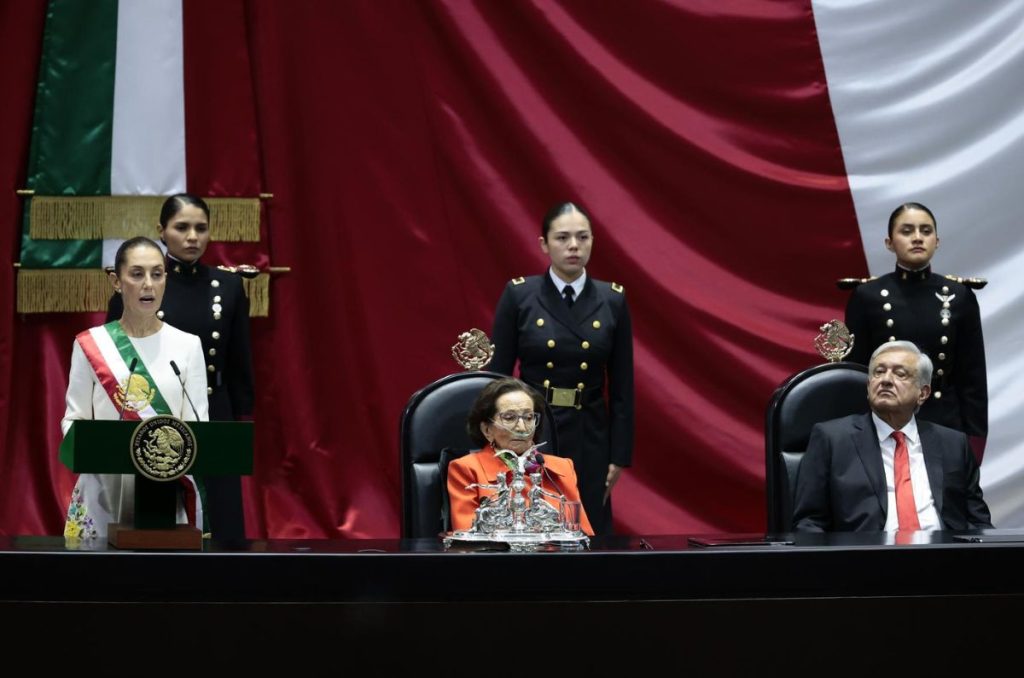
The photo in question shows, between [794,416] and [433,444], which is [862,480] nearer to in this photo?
[794,416]

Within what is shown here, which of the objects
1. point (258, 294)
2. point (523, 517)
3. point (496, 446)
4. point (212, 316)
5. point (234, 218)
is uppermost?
point (234, 218)

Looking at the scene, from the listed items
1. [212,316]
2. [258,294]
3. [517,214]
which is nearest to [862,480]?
[212,316]

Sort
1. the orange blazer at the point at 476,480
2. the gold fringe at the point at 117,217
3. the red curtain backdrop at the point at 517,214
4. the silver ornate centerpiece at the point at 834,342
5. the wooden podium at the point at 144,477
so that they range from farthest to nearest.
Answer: the red curtain backdrop at the point at 517,214 < the gold fringe at the point at 117,217 < the silver ornate centerpiece at the point at 834,342 < the orange blazer at the point at 476,480 < the wooden podium at the point at 144,477

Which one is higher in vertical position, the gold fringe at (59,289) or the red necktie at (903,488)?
the gold fringe at (59,289)

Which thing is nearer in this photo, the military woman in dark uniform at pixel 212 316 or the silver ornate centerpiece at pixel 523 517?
the silver ornate centerpiece at pixel 523 517

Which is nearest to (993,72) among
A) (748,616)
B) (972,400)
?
(972,400)

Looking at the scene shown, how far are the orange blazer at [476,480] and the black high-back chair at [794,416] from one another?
491mm

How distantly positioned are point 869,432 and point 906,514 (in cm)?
19

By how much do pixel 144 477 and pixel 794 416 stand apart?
1566mm

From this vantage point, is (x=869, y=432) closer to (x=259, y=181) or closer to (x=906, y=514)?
(x=906, y=514)

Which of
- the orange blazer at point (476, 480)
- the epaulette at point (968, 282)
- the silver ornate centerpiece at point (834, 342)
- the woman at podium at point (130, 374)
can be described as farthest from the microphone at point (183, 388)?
the epaulette at point (968, 282)

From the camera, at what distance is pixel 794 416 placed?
125 inches

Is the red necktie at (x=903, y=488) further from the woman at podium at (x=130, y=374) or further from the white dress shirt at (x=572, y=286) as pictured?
the woman at podium at (x=130, y=374)

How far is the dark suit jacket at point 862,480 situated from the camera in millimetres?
2957
